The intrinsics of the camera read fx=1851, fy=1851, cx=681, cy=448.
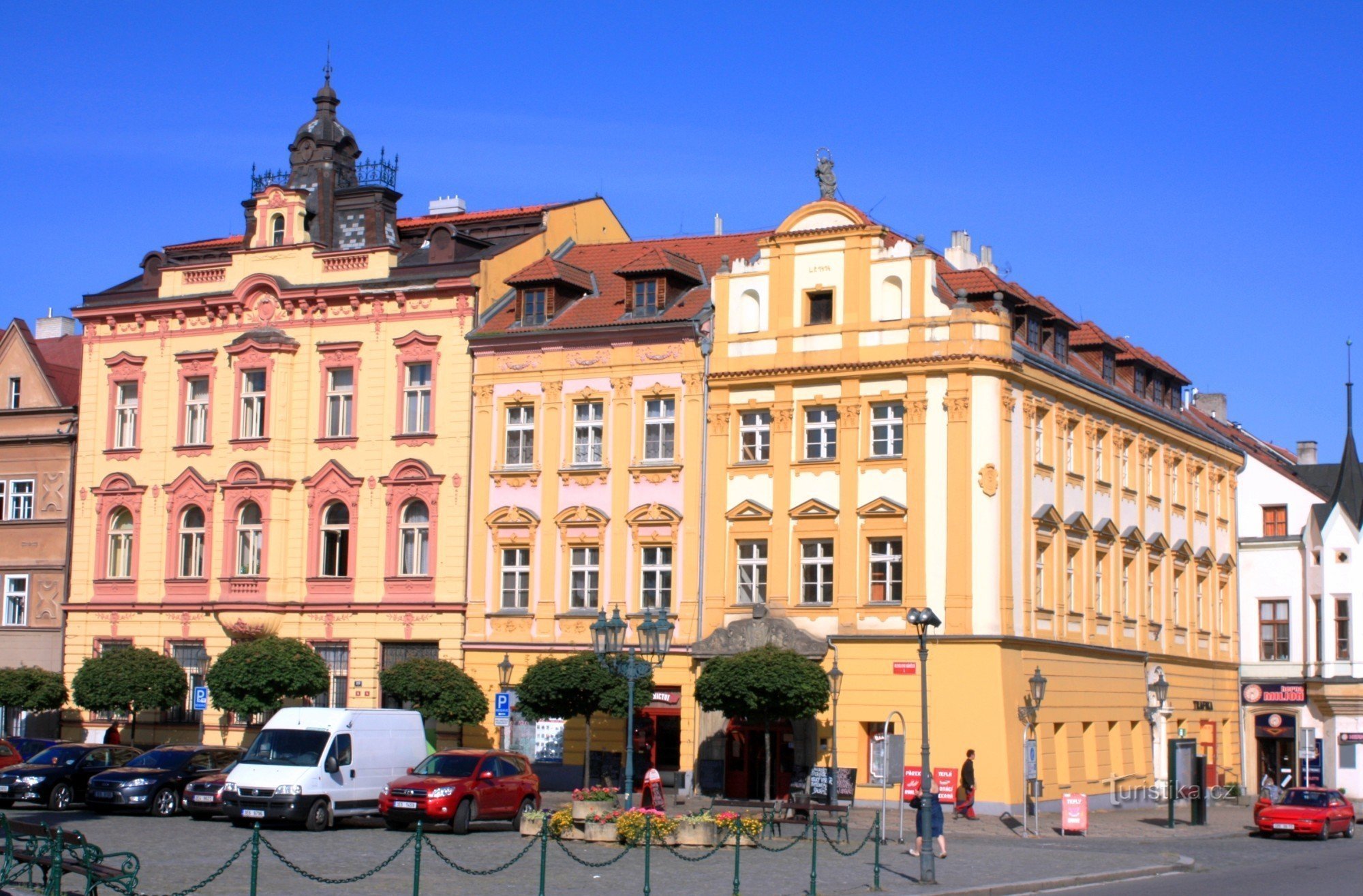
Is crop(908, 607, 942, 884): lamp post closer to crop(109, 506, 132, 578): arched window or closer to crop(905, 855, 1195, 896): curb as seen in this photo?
crop(905, 855, 1195, 896): curb

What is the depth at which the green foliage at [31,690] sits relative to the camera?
5200 centimetres

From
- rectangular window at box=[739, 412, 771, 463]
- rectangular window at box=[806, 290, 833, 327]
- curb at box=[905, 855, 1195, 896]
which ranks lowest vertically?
curb at box=[905, 855, 1195, 896]

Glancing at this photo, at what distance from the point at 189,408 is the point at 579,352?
12.7 m

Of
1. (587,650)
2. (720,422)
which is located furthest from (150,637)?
(720,422)

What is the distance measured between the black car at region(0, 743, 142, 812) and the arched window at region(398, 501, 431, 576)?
1141 cm

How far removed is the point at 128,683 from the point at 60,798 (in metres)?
10.7

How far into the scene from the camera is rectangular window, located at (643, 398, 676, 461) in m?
47.8

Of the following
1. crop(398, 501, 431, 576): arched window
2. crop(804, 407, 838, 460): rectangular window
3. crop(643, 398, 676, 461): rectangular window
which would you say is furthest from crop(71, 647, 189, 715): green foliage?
crop(804, 407, 838, 460): rectangular window

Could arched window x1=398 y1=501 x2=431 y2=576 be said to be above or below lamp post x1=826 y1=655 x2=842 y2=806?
above

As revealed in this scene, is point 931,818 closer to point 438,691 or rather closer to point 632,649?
point 632,649

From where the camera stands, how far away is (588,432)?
1923 inches

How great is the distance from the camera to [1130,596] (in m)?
52.6

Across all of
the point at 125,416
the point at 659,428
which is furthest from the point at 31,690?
the point at 659,428

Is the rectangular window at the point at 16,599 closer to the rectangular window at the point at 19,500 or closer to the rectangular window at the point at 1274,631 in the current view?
the rectangular window at the point at 19,500
